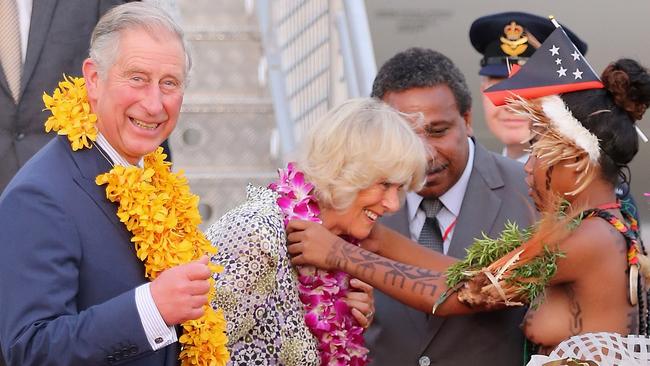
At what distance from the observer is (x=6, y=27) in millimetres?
5090

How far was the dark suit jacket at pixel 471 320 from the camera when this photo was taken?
441 cm

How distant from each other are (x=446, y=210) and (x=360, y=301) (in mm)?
681

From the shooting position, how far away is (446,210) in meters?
4.73

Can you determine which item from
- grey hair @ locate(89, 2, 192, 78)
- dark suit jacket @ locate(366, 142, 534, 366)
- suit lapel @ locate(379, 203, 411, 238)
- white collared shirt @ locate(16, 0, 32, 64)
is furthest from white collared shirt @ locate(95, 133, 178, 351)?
white collared shirt @ locate(16, 0, 32, 64)

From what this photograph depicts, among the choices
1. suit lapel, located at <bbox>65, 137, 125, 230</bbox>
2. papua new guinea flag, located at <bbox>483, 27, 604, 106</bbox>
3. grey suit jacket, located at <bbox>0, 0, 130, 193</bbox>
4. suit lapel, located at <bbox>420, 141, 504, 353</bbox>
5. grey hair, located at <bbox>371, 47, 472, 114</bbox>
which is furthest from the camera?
grey suit jacket, located at <bbox>0, 0, 130, 193</bbox>

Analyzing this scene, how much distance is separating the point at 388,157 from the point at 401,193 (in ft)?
0.68

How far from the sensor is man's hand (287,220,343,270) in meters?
3.99

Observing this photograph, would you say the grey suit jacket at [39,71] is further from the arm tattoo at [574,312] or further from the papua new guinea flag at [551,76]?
the arm tattoo at [574,312]

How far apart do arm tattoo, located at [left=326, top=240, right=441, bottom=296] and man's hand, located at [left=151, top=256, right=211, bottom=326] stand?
105cm

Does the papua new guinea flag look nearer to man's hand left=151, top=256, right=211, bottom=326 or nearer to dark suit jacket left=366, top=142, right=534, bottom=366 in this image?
dark suit jacket left=366, top=142, right=534, bottom=366

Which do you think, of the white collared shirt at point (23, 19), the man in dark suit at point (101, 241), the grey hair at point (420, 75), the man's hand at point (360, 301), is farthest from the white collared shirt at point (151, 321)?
the white collared shirt at point (23, 19)

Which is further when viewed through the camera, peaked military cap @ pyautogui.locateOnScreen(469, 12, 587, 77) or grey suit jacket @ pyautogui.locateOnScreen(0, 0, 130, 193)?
peaked military cap @ pyautogui.locateOnScreen(469, 12, 587, 77)

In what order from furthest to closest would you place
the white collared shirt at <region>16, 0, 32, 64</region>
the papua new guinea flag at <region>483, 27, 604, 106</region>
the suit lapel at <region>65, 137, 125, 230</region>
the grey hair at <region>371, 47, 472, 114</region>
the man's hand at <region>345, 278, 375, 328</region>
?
1. the white collared shirt at <region>16, 0, 32, 64</region>
2. the grey hair at <region>371, 47, 472, 114</region>
3. the man's hand at <region>345, 278, 375, 328</region>
4. the papua new guinea flag at <region>483, 27, 604, 106</region>
5. the suit lapel at <region>65, 137, 125, 230</region>

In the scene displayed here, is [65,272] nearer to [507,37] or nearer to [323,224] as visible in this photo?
[323,224]
